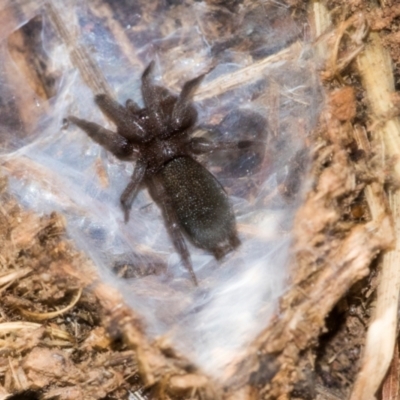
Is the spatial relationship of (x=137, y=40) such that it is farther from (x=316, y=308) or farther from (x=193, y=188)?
(x=316, y=308)

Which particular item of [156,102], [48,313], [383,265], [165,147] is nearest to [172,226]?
[165,147]

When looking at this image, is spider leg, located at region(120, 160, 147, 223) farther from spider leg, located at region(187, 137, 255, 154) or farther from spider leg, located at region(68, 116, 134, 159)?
spider leg, located at region(187, 137, 255, 154)

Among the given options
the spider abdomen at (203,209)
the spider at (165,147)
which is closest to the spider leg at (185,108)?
the spider at (165,147)

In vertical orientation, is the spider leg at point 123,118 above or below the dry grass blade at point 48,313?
above

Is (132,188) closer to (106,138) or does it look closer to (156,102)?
(106,138)

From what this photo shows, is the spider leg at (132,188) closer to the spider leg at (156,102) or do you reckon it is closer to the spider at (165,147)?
the spider at (165,147)

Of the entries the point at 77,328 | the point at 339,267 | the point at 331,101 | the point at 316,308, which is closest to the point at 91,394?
the point at 77,328
